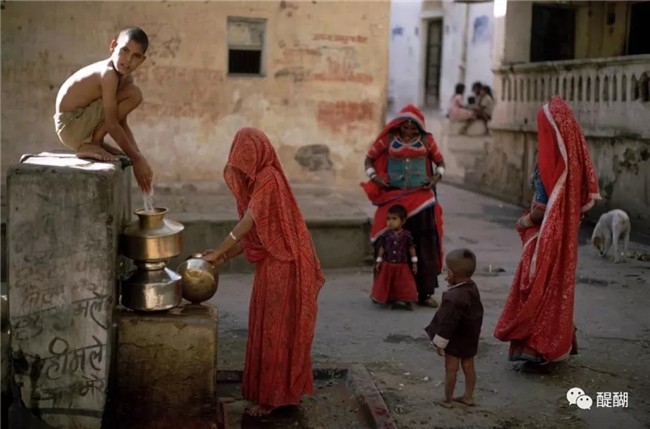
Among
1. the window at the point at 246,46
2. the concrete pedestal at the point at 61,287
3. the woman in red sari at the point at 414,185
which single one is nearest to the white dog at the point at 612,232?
the woman in red sari at the point at 414,185

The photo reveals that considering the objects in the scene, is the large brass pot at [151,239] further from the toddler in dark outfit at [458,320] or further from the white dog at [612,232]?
the white dog at [612,232]

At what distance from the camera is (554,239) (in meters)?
4.99

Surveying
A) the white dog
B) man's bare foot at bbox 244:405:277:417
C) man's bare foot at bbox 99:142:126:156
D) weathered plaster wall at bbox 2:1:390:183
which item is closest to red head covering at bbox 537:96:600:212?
man's bare foot at bbox 244:405:277:417

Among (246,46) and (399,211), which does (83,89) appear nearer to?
(399,211)

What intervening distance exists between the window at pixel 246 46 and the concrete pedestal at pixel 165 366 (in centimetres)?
607

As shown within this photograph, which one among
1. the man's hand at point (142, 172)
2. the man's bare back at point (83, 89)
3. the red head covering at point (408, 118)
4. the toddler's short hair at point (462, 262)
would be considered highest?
the man's bare back at point (83, 89)

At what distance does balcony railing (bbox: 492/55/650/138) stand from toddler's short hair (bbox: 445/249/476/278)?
5983 mm

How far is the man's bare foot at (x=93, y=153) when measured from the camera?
13.9 ft

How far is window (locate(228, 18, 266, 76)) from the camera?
378 inches

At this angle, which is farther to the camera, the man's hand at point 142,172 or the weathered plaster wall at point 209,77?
the weathered plaster wall at point 209,77

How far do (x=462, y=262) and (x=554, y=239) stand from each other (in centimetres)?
86

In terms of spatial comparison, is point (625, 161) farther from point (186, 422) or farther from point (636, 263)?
point (186, 422)

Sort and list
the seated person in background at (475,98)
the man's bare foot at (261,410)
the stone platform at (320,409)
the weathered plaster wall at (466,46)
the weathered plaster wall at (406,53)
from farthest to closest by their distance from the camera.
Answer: the weathered plaster wall at (406,53) → the weathered plaster wall at (466,46) → the seated person in background at (475,98) → the man's bare foot at (261,410) → the stone platform at (320,409)

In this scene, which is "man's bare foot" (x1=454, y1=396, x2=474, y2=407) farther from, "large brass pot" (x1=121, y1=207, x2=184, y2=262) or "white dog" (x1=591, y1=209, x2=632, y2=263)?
"white dog" (x1=591, y1=209, x2=632, y2=263)
